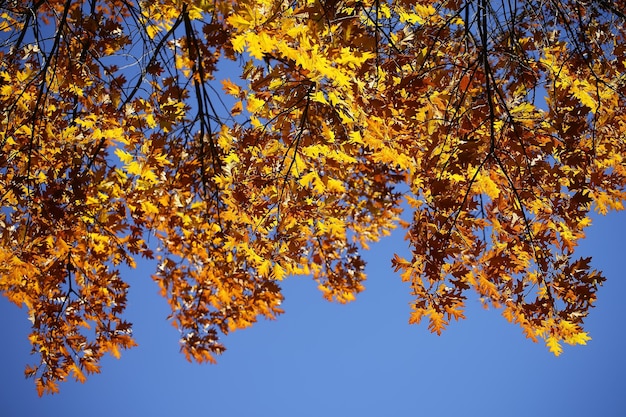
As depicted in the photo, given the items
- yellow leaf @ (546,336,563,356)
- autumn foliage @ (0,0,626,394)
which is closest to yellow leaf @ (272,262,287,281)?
autumn foliage @ (0,0,626,394)

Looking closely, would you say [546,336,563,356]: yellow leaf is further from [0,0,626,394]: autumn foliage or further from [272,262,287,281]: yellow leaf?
[272,262,287,281]: yellow leaf

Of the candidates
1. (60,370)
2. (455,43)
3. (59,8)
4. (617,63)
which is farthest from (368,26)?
(60,370)

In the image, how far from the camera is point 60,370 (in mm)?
4355

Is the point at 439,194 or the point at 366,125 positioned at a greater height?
the point at 366,125

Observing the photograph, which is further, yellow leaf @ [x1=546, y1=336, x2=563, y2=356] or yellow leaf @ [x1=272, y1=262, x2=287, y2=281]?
yellow leaf @ [x1=272, y1=262, x2=287, y2=281]

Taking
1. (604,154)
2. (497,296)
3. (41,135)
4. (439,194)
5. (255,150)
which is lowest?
(497,296)

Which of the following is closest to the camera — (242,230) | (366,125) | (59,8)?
(366,125)

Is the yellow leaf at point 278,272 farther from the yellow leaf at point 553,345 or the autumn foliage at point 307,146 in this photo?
the yellow leaf at point 553,345

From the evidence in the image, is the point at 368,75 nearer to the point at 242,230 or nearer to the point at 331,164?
the point at 331,164

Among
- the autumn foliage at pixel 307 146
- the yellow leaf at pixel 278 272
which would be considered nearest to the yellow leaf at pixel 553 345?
the autumn foliage at pixel 307 146

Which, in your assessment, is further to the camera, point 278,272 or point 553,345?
point 278,272

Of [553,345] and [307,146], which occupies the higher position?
[307,146]

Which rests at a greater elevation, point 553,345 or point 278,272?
point 278,272

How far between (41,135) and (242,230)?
1751mm
